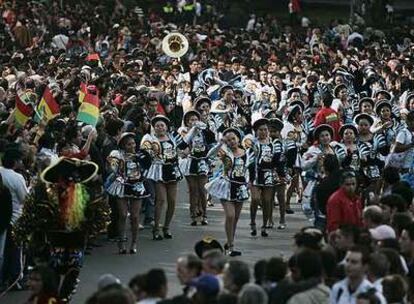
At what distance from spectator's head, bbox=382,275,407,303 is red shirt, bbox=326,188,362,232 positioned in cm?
373

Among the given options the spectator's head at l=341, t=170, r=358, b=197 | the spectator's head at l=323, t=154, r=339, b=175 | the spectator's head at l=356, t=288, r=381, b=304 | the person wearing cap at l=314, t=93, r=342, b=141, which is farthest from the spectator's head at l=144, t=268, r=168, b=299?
the person wearing cap at l=314, t=93, r=342, b=141

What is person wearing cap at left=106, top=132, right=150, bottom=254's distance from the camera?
18.4m

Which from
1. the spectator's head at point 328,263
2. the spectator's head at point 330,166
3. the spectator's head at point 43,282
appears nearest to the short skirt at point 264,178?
the spectator's head at point 330,166

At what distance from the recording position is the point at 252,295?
10547 millimetres

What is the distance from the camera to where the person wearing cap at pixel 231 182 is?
60.6 ft

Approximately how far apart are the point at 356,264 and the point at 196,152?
887cm

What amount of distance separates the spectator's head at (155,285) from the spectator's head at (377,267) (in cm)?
188

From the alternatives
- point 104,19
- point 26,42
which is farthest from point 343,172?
point 104,19

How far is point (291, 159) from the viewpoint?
818 inches

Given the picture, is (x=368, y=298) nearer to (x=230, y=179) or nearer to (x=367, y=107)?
(x=230, y=179)

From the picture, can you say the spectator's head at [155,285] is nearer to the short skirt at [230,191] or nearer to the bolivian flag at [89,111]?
the short skirt at [230,191]

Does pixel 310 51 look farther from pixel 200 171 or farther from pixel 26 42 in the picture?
pixel 200 171

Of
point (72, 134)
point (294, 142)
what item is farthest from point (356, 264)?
point (294, 142)

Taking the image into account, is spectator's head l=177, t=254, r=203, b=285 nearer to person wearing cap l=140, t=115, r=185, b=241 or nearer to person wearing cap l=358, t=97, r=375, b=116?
person wearing cap l=140, t=115, r=185, b=241
